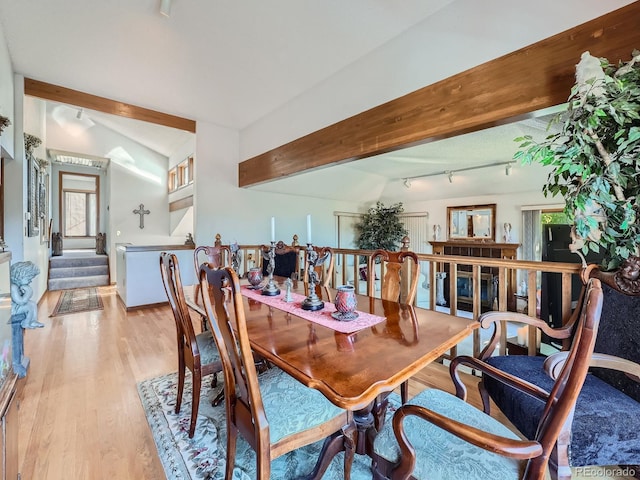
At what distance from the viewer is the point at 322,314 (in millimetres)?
1610

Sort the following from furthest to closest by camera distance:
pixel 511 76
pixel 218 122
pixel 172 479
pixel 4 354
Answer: pixel 218 122 < pixel 511 76 < pixel 172 479 < pixel 4 354

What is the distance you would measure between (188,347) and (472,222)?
607 centimetres

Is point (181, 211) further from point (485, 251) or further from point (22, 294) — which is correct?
point (485, 251)

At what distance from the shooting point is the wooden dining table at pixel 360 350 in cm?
92

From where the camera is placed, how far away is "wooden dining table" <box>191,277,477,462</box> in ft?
3.00

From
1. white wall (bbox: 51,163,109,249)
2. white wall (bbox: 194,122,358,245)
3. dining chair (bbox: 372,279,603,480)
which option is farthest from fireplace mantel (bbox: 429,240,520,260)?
white wall (bbox: 51,163,109,249)

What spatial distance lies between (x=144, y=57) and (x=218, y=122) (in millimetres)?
1631

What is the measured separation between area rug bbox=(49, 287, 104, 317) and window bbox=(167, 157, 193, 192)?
2540mm

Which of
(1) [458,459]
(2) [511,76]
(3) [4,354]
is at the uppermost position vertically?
(2) [511,76]

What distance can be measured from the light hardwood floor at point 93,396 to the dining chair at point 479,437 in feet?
3.78

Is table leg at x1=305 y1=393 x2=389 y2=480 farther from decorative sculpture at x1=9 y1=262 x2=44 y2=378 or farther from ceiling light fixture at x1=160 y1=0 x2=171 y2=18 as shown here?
ceiling light fixture at x1=160 y1=0 x2=171 y2=18

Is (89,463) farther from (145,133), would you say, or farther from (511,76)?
(145,133)

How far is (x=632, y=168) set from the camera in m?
1.29

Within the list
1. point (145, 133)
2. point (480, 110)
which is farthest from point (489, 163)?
point (145, 133)
